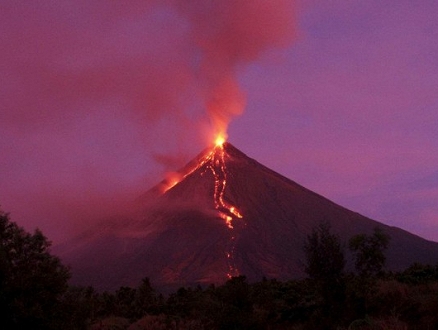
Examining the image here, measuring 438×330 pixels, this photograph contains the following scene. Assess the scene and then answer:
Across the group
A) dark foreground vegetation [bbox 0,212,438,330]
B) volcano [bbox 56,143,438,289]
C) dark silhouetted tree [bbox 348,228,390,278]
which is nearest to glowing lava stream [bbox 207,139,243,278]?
volcano [bbox 56,143,438,289]

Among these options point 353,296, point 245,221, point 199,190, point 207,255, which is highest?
point 199,190

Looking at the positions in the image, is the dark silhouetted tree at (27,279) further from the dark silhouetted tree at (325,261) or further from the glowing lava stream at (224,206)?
the glowing lava stream at (224,206)

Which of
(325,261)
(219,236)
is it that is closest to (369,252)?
(325,261)

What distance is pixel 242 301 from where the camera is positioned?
24.2 metres

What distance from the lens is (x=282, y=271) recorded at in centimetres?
12731

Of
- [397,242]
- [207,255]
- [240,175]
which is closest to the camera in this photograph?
[207,255]

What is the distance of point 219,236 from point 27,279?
136 meters

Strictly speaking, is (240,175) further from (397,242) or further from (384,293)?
(384,293)

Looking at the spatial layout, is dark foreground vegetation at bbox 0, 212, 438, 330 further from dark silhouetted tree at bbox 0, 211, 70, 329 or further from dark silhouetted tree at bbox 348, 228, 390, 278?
dark silhouetted tree at bbox 348, 228, 390, 278

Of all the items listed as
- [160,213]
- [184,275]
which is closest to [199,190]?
[160,213]

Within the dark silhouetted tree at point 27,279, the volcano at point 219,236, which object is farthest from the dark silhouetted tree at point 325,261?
the volcano at point 219,236

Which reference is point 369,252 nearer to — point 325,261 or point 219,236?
point 325,261

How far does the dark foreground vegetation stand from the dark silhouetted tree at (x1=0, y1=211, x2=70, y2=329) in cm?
3

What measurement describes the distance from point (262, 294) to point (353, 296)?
860 centimetres
